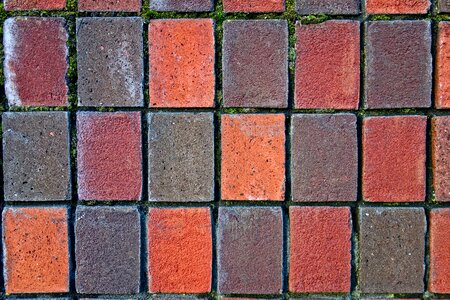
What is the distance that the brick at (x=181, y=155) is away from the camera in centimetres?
88

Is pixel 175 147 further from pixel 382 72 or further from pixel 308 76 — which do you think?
pixel 382 72

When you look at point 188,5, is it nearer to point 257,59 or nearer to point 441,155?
point 257,59

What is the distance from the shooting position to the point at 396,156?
0.88 meters

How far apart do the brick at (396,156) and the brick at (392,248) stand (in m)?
0.04

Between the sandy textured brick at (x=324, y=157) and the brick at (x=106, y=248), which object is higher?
the sandy textured brick at (x=324, y=157)

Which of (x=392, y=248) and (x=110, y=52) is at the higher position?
(x=110, y=52)

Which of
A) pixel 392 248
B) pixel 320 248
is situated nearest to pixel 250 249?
pixel 320 248

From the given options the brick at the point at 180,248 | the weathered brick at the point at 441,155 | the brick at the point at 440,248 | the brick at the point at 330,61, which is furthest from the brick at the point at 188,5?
the brick at the point at 440,248

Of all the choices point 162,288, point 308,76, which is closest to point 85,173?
point 162,288

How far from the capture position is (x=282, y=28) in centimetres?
87

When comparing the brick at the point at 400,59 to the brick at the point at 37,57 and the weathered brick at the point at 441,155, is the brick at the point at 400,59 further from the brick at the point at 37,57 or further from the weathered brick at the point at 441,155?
the brick at the point at 37,57

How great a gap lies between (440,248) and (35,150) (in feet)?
2.72

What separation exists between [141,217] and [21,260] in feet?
0.84

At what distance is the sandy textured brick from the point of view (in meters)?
0.88
